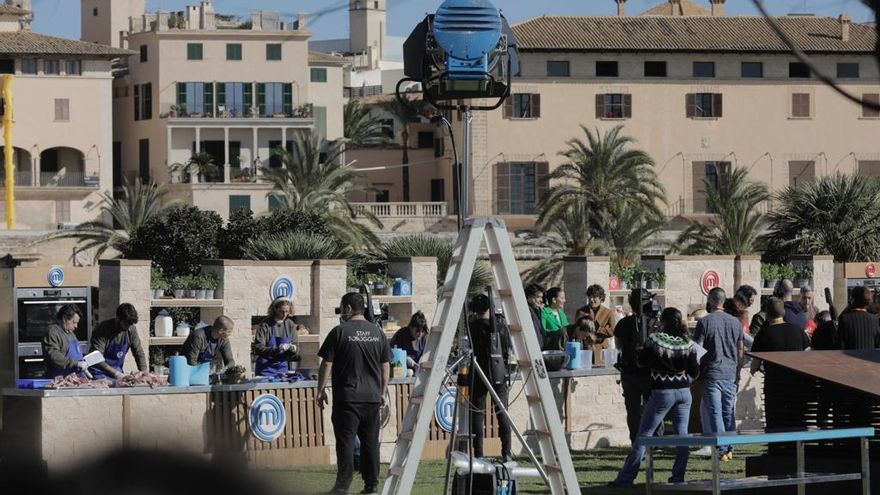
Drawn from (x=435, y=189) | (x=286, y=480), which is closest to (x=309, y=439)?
(x=286, y=480)

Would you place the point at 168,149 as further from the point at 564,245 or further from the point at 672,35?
the point at 564,245

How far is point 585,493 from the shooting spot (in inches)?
413

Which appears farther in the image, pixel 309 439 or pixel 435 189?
pixel 435 189

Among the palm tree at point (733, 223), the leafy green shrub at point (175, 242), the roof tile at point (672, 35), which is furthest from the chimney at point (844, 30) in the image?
the leafy green shrub at point (175, 242)

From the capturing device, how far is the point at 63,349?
1227 cm

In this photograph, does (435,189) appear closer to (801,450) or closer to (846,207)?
(846,207)

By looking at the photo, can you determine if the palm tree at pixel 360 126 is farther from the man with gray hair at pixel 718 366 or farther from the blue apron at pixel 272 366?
the man with gray hair at pixel 718 366

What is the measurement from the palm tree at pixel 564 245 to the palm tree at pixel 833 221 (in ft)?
27.7

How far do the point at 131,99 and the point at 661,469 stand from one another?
2756 inches

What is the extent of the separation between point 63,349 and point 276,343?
65.1 inches

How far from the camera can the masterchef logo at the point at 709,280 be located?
24094mm

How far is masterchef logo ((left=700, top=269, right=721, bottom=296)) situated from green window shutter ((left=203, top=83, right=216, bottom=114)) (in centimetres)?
5528

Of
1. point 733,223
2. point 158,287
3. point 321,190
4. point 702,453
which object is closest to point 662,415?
point 702,453

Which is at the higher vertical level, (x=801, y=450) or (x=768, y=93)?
(x=768, y=93)
